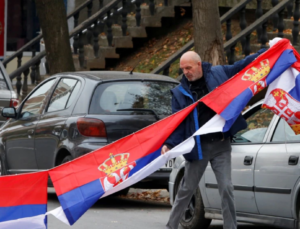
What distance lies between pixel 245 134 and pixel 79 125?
2.36 meters

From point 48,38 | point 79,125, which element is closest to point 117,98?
point 79,125

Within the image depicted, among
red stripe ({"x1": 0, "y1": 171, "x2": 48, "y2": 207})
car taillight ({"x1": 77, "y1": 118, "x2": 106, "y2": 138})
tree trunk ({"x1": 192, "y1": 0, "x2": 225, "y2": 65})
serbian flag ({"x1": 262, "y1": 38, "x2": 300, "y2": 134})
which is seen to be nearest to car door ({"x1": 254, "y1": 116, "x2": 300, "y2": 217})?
serbian flag ({"x1": 262, "y1": 38, "x2": 300, "y2": 134})

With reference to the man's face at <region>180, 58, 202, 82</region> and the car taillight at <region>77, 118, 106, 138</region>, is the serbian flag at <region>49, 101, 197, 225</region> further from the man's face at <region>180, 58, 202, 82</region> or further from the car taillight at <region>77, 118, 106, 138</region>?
the car taillight at <region>77, 118, 106, 138</region>


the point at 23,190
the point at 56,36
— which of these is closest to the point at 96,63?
the point at 56,36

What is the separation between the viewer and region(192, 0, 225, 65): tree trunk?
1146cm

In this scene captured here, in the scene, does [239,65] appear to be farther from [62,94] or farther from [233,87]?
[62,94]

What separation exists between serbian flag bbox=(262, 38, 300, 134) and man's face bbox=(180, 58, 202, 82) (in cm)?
75

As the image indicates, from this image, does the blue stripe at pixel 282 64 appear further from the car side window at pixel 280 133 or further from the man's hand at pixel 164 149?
the man's hand at pixel 164 149

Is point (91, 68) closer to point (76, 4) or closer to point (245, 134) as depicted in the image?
point (76, 4)

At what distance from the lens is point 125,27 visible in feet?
62.7

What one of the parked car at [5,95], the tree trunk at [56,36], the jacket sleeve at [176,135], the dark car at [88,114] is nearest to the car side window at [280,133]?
the jacket sleeve at [176,135]

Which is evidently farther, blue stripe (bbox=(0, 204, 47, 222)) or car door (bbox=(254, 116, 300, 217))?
car door (bbox=(254, 116, 300, 217))

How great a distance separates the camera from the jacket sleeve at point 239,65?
23.4 feet

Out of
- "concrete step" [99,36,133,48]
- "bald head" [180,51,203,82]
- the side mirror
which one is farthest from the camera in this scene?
"concrete step" [99,36,133,48]
